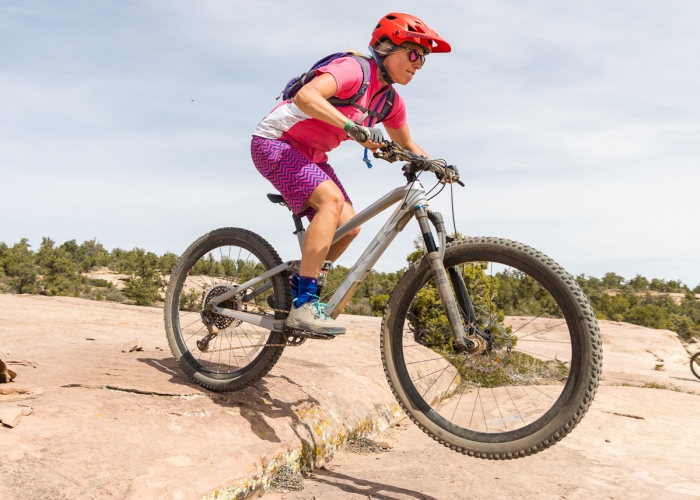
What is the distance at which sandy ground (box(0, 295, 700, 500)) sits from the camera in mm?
2926

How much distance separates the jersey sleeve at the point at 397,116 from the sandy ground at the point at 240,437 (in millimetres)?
2333

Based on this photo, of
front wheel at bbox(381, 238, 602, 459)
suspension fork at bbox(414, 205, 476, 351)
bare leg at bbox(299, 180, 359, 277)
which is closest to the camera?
front wheel at bbox(381, 238, 602, 459)

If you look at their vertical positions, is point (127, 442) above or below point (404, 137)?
below

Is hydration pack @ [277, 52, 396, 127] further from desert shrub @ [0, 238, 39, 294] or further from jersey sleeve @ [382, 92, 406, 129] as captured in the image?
desert shrub @ [0, 238, 39, 294]

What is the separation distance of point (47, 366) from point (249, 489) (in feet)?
6.46

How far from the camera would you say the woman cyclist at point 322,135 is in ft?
12.2

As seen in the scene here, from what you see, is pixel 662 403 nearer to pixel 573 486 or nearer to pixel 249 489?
pixel 573 486

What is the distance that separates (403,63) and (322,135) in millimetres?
779

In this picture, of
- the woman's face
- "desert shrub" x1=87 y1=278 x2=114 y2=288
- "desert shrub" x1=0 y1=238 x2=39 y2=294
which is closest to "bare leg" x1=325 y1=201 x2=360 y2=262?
the woman's face

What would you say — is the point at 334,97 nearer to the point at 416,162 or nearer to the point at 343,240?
the point at 416,162

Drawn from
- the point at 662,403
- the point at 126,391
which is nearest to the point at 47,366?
the point at 126,391

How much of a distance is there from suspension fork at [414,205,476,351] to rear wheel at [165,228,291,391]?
1214 mm

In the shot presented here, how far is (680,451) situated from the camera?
5.27m

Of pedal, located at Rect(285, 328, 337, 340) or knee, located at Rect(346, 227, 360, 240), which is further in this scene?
knee, located at Rect(346, 227, 360, 240)
